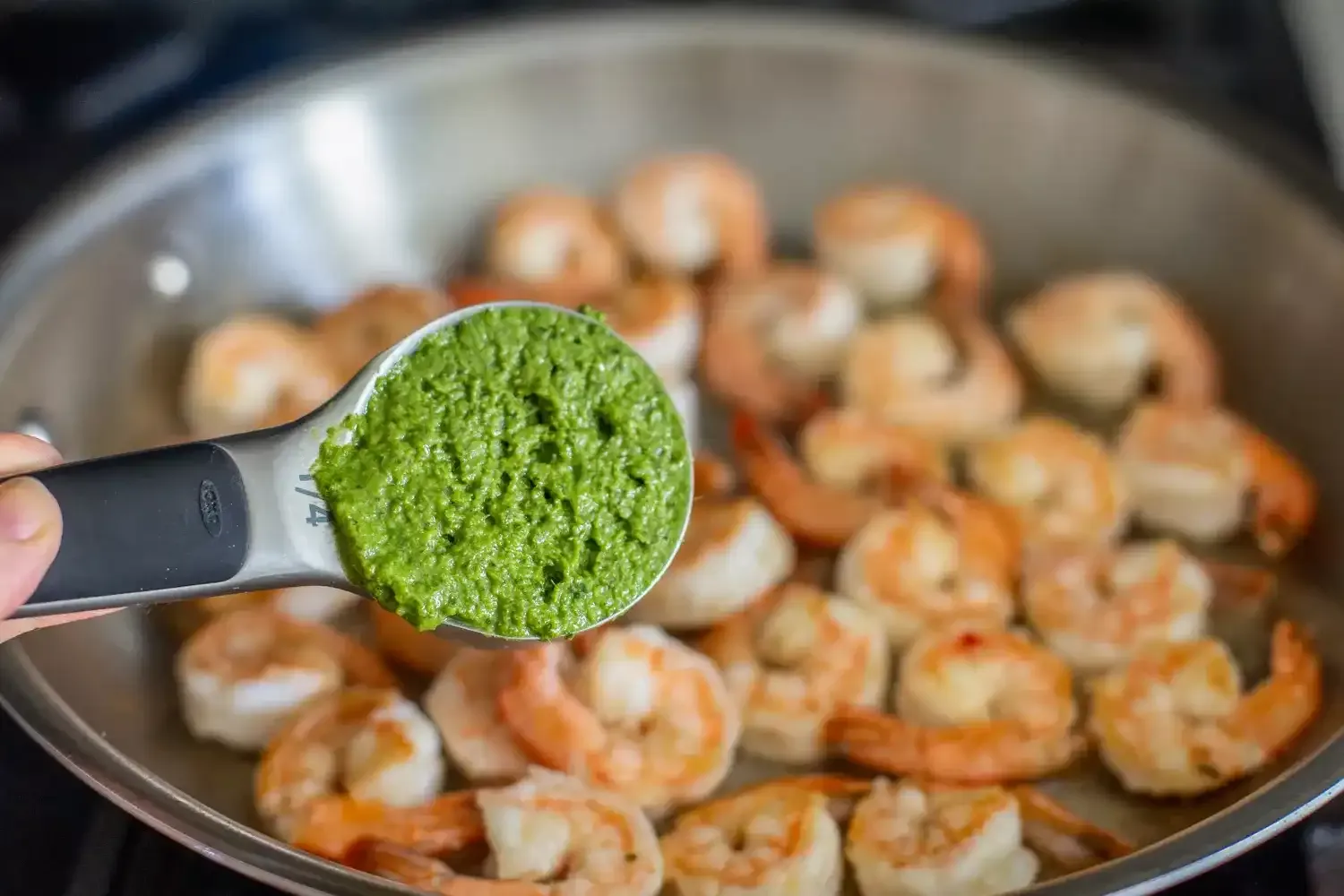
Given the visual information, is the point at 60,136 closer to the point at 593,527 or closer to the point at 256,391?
the point at 256,391

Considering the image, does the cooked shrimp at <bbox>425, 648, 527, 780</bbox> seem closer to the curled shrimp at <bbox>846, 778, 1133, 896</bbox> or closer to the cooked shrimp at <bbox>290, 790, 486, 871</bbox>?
the cooked shrimp at <bbox>290, 790, 486, 871</bbox>

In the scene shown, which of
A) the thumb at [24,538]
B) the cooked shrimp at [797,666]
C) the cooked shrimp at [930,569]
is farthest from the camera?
the cooked shrimp at [930,569]

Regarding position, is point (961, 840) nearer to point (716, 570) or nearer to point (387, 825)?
point (716, 570)

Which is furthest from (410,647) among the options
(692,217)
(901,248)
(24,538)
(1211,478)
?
(1211,478)

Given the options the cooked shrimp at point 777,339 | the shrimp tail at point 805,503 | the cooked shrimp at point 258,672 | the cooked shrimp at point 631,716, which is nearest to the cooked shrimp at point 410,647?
the cooked shrimp at point 258,672

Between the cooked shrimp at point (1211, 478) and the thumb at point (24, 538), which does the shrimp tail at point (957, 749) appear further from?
the thumb at point (24, 538)

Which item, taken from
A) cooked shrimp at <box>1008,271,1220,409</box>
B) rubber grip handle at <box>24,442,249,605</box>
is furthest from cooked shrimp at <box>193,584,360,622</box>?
cooked shrimp at <box>1008,271,1220,409</box>
